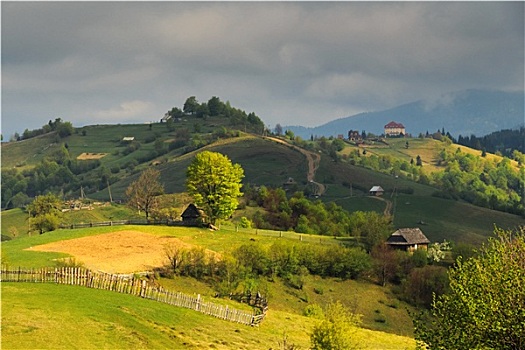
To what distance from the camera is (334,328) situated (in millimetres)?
40938

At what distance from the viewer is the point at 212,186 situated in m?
104

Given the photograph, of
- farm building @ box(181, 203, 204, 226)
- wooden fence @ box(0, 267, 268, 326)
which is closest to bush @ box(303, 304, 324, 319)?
wooden fence @ box(0, 267, 268, 326)

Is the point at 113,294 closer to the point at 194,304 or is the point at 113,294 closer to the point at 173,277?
the point at 194,304

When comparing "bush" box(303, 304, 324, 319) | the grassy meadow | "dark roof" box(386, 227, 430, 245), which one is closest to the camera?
the grassy meadow

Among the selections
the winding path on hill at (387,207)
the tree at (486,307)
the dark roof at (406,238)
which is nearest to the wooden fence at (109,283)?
the tree at (486,307)

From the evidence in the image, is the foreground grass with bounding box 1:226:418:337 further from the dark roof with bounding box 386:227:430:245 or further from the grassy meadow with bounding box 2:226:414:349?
the dark roof with bounding box 386:227:430:245

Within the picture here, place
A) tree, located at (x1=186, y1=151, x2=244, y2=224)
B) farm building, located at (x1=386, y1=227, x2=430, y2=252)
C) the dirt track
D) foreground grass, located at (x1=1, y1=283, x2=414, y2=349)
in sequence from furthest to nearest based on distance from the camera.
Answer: farm building, located at (x1=386, y1=227, x2=430, y2=252), tree, located at (x1=186, y1=151, x2=244, y2=224), the dirt track, foreground grass, located at (x1=1, y1=283, x2=414, y2=349)

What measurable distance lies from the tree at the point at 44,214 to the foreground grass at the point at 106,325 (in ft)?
203

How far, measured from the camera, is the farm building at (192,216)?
347 feet

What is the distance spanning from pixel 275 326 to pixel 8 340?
92.5 feet

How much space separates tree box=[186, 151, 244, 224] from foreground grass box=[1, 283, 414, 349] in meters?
51.6

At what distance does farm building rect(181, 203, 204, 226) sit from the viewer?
10575 cm

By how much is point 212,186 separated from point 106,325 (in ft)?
218

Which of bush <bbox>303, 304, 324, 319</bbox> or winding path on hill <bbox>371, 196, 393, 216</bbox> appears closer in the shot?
bush <bbox>303, 304, 324, 319</bbox>
